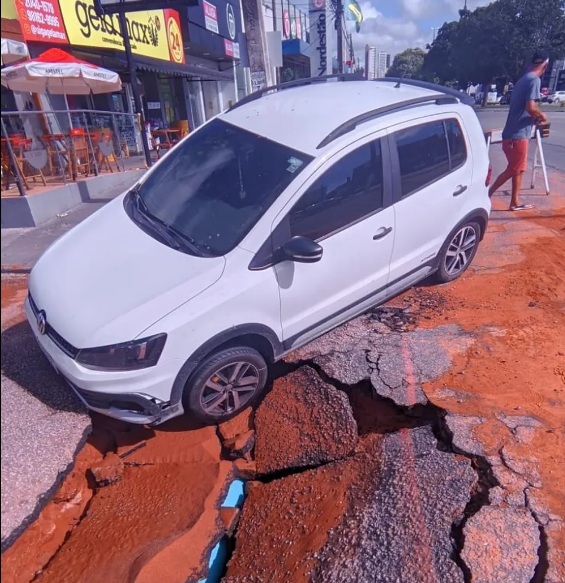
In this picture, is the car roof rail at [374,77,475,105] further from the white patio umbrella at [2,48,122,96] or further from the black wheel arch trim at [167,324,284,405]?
the white patio umbrella at [2,48,122,96]

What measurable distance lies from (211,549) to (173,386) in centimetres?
98

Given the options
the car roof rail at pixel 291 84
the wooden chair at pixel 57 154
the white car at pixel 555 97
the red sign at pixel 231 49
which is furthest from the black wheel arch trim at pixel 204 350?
the red sign at pixel 231 49

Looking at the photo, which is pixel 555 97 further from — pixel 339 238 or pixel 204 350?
pixel 204 350

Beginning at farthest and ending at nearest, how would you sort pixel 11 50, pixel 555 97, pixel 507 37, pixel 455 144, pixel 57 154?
pixel 555 97 < pixel 507 37 < pixel 57 154 < pixel 11 50 < pixel 455 144

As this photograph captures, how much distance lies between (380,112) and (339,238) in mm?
1175

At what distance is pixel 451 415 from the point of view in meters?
3.15

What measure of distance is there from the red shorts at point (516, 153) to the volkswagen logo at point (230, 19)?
717 inches

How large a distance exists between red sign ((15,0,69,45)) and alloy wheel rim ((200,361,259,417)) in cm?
720

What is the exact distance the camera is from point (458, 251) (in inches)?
191

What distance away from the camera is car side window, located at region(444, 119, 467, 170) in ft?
14.2

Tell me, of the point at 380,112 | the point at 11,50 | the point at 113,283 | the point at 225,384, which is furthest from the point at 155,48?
the point at 225,384

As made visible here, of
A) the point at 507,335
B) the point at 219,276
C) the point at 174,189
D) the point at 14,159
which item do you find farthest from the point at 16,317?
the point at 14,159

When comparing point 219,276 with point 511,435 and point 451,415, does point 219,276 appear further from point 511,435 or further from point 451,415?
point 511,435

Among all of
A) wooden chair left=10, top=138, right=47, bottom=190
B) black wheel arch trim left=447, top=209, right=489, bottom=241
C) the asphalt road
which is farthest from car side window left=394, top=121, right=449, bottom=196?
the asphalt road
